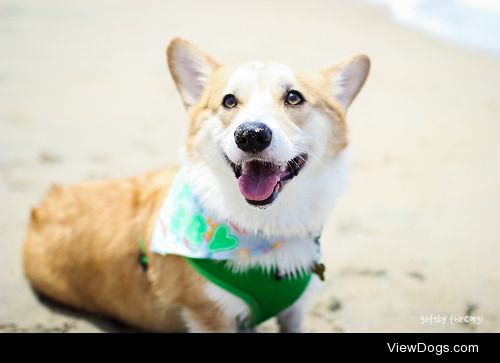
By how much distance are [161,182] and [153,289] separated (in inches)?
23.8

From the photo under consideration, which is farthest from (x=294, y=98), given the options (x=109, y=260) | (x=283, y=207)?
(x=109, y=260)

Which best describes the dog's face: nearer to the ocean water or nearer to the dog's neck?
the dog's neck

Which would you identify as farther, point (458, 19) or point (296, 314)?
point (458, 19)

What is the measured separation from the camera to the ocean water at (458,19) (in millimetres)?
7773

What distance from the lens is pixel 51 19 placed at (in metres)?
7.01

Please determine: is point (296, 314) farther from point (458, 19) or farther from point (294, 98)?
point (458, 19)

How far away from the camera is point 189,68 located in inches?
102

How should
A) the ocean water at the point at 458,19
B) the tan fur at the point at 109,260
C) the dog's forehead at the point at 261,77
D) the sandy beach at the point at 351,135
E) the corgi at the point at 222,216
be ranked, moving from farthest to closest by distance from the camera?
the ocean water at the point at 458,19 < the sandy beach at the point at 351,135 < the tan fur at the point at 109,260 < the dog's forehead at the point at 261,77 < the corgi at the point at 222,216

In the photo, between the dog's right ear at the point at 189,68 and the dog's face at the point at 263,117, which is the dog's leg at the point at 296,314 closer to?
the dog's face at the point at 263,117

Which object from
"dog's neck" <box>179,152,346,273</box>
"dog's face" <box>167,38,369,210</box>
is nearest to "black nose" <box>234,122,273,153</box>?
"dog's face" <box>167,38,369,210</box>

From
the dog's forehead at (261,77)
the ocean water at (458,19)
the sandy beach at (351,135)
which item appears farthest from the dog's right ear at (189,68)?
the ocean water at (458,19)

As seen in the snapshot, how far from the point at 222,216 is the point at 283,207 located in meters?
0.30

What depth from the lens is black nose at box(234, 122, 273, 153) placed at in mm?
2000
